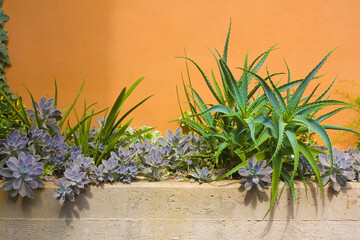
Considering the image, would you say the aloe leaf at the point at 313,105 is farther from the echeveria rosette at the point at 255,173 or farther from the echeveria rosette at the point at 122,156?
the echeveria rosette at the point at 122,156

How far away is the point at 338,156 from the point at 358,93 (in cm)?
92

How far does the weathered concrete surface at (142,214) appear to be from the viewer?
5.92ft

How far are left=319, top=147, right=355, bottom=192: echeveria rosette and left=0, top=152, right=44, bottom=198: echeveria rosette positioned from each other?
54.7 inches

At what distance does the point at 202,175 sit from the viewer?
73.4 inches

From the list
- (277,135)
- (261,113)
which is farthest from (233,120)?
(277,135)

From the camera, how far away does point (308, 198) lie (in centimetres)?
185

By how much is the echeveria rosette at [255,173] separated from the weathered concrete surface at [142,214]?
0.23 feet

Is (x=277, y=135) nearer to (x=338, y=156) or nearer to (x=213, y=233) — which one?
(x=338, y=156)

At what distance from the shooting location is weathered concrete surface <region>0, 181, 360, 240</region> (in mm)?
1805

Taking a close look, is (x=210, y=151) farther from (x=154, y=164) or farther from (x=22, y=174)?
(x=22, y=174)

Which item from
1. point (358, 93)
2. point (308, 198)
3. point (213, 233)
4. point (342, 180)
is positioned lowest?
point (213, 233)

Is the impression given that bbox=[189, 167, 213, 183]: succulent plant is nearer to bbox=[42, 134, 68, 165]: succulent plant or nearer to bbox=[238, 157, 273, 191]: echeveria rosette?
bbox=[238, 157, 273, 191]: echeveria rosette

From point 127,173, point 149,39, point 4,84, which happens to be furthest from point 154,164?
point 4,84

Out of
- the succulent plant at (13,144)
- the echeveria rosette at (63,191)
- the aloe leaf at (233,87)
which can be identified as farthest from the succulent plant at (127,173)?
the aloe leaf at (233,87)
